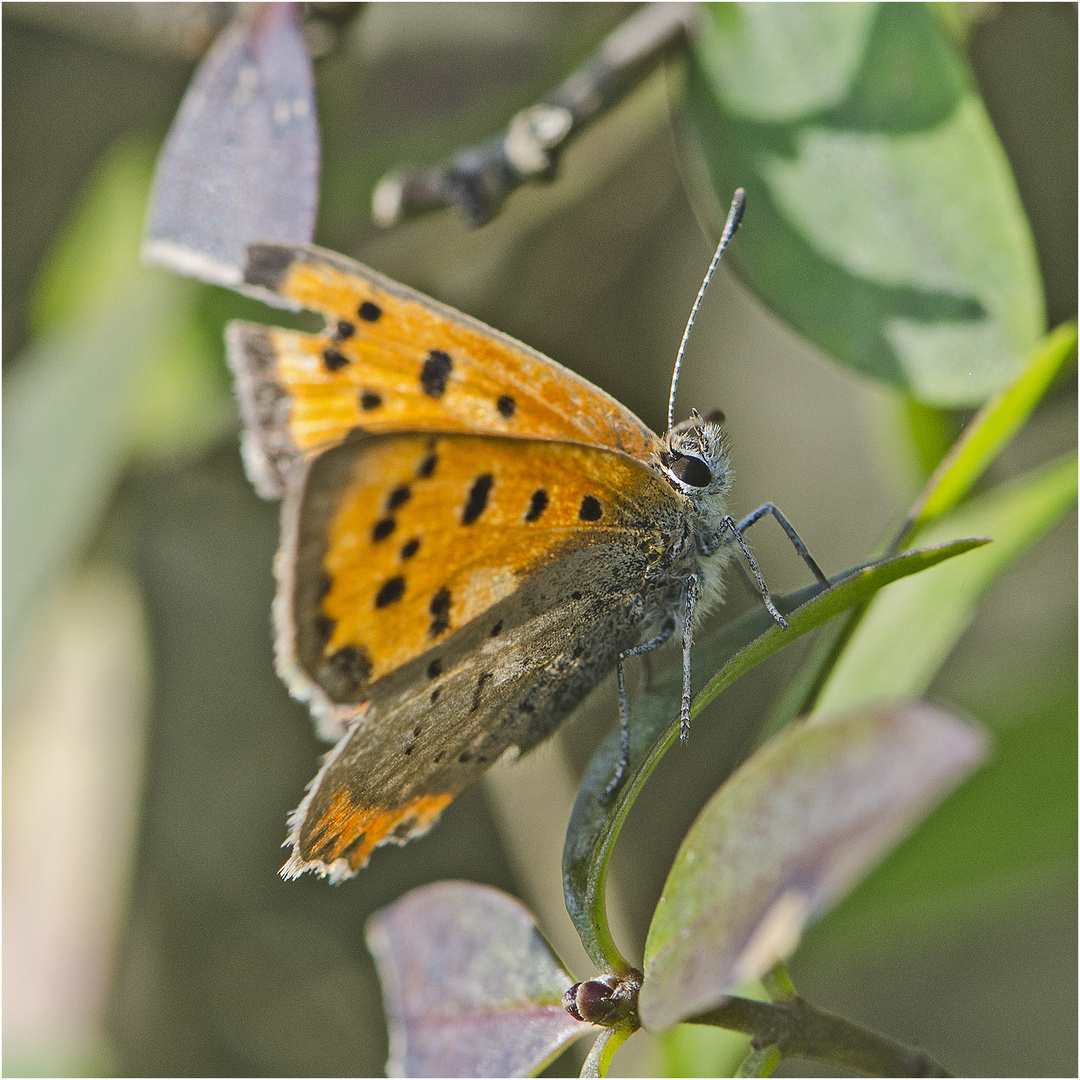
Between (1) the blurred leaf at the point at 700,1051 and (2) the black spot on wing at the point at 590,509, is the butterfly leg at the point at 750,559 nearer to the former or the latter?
(2) the black spot on wing at the point at 590,509

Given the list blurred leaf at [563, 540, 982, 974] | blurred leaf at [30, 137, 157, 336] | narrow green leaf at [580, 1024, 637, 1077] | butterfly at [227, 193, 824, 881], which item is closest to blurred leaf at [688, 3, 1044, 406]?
butterfly at [227, 193, 824, 881]

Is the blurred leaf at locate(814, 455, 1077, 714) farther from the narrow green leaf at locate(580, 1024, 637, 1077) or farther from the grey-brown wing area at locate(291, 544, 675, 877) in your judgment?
the narrow green leaf at locate(580, 1024, 637, 1077)

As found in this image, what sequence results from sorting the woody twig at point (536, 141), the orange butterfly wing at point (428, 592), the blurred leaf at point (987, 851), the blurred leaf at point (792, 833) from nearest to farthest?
1. the blurred leaf at point (792, 833)
2. the orange butterfly wing at point (428, 592)
3. the woody twig at point (536, 141)
4. the blurred leaf at point (987, 851)

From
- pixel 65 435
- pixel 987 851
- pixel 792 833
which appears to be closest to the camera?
pixel 792 833

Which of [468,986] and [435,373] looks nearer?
[468,986]

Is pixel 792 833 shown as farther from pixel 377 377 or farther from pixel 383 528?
pixel 377 377

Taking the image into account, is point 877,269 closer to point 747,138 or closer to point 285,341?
point 747,138

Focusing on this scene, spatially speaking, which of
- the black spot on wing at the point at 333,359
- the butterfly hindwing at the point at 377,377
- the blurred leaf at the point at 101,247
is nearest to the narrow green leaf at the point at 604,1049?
the butterfly hindwing at the point at 377,377

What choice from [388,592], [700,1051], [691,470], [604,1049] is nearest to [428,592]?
[388,592]
